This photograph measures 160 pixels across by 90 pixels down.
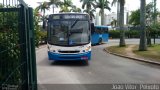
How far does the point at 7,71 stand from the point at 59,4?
61787 mm

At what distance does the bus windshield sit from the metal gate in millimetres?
11325

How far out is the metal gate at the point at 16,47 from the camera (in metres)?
3.94

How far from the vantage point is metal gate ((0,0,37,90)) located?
394cm

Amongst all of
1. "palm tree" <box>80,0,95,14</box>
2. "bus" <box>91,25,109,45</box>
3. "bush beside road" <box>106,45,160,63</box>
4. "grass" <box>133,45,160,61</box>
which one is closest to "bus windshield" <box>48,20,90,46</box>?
"bush beside road" <box>106,45,160,63</box>

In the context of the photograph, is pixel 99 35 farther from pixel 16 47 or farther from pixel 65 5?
pixel 16 47

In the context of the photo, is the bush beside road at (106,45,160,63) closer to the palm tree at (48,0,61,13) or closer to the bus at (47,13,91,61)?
the bus at (47,13,91,61)

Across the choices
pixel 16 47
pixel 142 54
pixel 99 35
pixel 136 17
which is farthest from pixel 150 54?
pixel 136 17

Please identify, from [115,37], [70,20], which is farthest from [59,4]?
[70,20]

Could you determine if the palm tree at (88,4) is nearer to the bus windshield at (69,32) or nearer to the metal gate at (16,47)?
the bus windshield at (69,32)

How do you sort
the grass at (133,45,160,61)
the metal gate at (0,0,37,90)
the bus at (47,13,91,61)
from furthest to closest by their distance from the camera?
the grass at (133,45,160,61)
the bus at (47,13,91,61)
the metal gate at (0,0,37,90)

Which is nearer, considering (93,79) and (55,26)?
(93,79)

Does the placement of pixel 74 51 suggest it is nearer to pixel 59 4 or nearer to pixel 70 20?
pixel 70 20

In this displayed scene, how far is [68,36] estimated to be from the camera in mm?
17547

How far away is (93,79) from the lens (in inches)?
463
